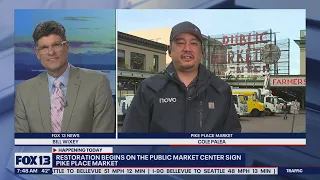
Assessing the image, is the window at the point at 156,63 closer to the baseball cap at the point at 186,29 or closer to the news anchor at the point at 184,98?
the news anchor at the point at 184,98

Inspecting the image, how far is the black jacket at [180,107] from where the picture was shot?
3.06 meters

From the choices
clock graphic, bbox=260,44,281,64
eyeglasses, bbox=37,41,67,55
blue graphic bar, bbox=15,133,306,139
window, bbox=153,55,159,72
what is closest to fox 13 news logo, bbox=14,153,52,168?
blue graphic bar, bbox=15,133,306,139

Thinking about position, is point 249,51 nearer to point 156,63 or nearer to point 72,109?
point 156,63

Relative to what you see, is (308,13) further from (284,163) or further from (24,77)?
(24,77)

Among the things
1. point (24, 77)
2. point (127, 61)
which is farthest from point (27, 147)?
point (127, 61)

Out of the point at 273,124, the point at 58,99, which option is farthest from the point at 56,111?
the point at 273,124

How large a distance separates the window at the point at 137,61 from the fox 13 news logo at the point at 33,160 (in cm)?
116

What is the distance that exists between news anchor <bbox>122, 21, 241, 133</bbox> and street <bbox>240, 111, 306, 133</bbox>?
87 mm

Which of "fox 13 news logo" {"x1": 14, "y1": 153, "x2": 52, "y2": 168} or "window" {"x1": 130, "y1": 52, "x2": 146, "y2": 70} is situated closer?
"window" {"x1": 130, "y1": 52, "x2": 146, "y2": 70}

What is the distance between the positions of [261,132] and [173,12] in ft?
4.51

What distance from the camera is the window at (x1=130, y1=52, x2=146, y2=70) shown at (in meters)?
3.05

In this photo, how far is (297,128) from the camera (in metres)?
3.10

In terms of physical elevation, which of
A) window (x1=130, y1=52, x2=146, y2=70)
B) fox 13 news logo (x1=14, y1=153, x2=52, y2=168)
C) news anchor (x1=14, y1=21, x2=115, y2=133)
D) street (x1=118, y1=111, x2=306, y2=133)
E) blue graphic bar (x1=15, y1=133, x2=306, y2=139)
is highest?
window (x1=130, y1=52, x2=146, y2=70)

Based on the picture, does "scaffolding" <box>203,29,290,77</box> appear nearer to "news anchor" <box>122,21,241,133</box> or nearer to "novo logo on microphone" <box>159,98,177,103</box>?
"news anchor" <box>122,21,241,133</box>
